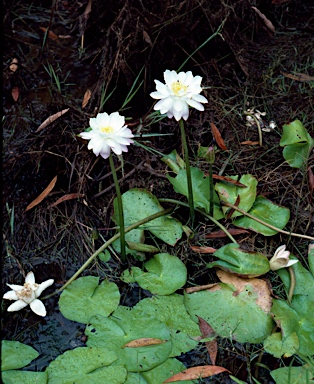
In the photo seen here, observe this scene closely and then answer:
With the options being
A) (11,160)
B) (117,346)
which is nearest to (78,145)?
(11,160)

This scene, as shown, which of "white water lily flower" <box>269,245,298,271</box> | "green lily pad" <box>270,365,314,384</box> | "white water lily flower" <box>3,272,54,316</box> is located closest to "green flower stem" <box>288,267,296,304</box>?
"white water lily flower" <box>269,245,298,271</box>

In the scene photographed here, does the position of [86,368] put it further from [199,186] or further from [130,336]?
[199,186]

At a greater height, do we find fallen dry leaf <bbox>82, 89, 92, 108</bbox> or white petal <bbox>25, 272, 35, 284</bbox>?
fallen dry leaf <bbox>82, 89, 92, 108</bbox>

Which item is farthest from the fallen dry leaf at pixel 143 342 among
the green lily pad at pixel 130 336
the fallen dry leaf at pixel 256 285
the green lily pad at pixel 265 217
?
the green lily pad at pixel 265 217

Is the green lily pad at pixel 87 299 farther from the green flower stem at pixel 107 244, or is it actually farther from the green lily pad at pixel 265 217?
the green lily pad at pixel 265 217

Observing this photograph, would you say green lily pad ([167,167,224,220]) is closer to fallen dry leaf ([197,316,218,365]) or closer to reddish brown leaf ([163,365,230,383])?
fallen dry leaf ([197,316,218,365])

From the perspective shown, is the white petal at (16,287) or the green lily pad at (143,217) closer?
the white petal at (16,287)
